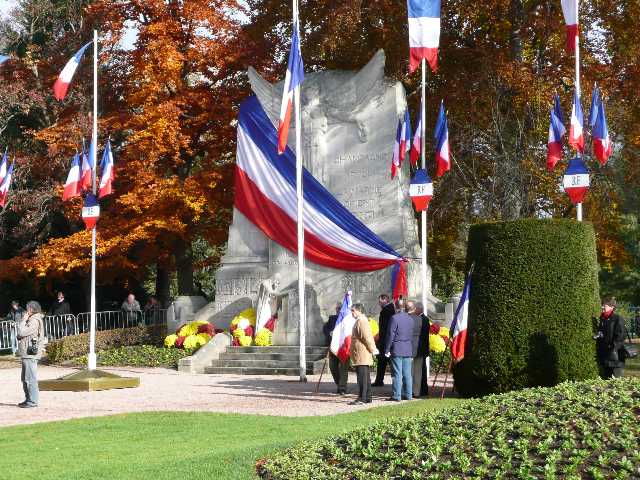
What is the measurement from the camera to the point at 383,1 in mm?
28062

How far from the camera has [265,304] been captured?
24.9m

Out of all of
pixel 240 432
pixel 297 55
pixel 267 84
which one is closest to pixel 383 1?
pixel 267 84

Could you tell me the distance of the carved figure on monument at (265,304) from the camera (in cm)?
2477

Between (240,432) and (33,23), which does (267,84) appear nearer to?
(33,23)

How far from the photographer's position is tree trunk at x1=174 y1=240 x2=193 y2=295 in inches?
1289

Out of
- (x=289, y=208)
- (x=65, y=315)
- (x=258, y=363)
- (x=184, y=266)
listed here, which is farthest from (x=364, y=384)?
(x=65, y=315)

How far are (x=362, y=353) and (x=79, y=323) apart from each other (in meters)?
18.7

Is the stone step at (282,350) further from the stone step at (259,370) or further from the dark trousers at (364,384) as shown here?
the dark trousers at (364,384)

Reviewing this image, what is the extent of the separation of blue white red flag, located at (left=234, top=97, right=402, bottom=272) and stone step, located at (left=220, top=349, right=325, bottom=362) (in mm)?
3282

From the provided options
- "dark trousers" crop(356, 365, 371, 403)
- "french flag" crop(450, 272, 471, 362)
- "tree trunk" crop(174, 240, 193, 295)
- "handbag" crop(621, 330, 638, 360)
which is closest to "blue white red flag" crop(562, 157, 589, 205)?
"handbag" crop(621, 330, 638, 360)

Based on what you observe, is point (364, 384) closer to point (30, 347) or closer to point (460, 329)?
point (460, 329)

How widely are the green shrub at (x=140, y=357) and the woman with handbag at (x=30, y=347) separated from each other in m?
7.92

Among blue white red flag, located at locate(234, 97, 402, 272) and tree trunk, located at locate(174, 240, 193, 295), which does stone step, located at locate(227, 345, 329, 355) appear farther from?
tree trunk, located at locate(174, 240, 193, 295)

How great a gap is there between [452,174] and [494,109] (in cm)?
237
